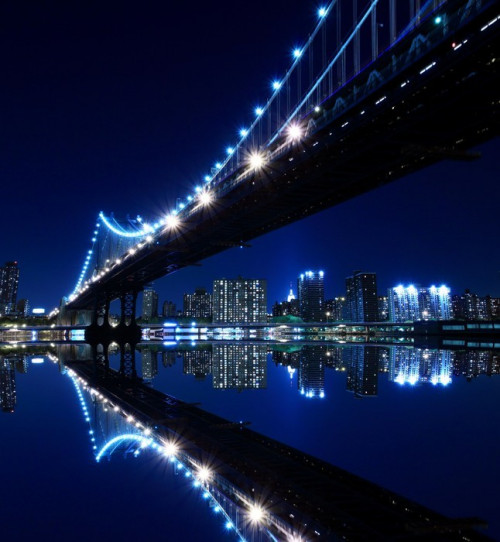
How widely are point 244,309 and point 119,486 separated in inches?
5577

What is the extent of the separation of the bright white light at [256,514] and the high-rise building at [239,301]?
5511 inches

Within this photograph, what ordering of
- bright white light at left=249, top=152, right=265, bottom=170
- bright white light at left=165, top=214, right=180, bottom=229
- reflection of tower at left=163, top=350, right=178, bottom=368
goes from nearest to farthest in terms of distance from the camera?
reflection of tower at left=163, top=350, right=178, bottom=368 → bright white light at left=249, top=152, right=265, bottom=170 → bright white light at left=165, top=214, right=180, bottom=229

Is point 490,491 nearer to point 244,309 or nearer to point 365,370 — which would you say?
point 365,370

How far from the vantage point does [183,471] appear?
16.6 ft

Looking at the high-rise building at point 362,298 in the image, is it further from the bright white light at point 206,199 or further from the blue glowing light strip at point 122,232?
the bright white light at point 206,199

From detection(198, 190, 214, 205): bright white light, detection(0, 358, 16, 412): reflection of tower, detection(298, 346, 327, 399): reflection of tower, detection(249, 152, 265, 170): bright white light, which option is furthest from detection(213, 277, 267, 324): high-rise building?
detection(0, 358, 16, 412): reflection of tower

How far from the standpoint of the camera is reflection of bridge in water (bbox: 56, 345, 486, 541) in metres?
3.63

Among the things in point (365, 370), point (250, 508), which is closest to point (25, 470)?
point (250, 508)

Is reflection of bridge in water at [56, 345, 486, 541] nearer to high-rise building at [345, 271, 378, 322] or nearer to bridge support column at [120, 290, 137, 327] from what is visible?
bridge support column at [120, 290, 137, 327]

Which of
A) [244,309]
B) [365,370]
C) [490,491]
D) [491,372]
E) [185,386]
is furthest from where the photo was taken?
[244,309]

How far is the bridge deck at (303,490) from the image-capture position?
363cm

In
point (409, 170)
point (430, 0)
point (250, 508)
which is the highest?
point (430, 0)

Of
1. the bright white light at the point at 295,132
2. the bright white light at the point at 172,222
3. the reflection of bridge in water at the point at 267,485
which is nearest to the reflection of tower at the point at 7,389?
the reflection of bridge in water at the point at 267,485

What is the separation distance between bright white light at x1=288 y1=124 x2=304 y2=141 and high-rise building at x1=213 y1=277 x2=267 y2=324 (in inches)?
4795
